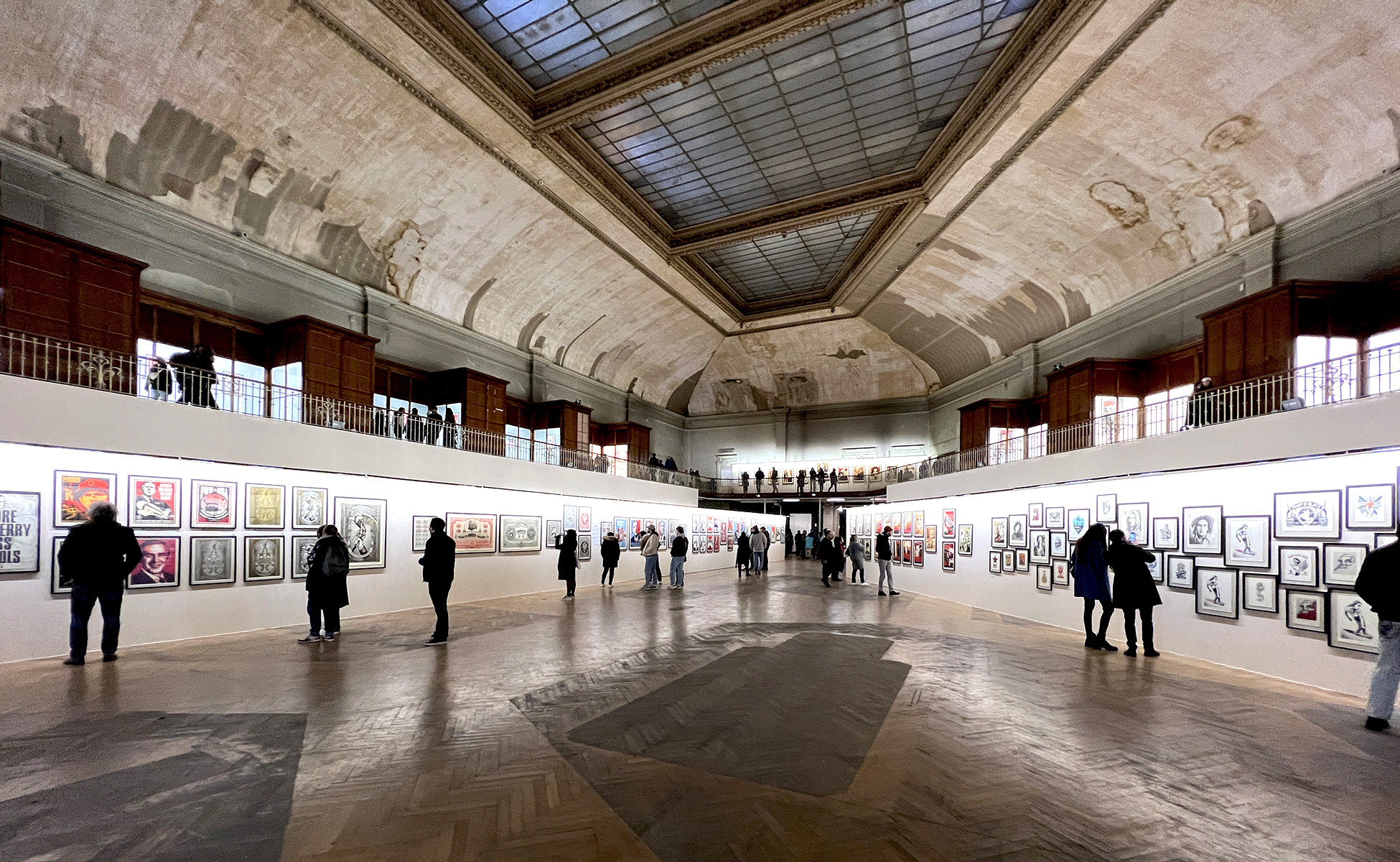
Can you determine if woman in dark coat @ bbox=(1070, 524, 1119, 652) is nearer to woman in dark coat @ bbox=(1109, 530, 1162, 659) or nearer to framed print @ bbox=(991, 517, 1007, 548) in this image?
woman in dark coat @ bbox=(1109, 530, 1162, 659)

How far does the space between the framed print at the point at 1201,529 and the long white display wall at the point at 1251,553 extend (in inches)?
0.6

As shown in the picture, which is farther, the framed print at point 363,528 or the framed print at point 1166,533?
the framed print at point 363,528

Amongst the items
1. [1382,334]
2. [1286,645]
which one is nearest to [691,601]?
[1286,645]

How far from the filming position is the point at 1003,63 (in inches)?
542

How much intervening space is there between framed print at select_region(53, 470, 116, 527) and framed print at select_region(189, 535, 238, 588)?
1.35m

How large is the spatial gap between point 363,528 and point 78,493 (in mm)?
4509

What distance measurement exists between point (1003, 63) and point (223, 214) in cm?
1712

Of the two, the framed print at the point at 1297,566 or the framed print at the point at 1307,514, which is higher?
the framed print at the point at 1307,514

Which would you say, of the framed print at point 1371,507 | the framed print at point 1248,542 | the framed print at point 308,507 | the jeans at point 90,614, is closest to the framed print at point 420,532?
the framed print at point 308,507

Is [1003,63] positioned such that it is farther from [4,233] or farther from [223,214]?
[4,233]

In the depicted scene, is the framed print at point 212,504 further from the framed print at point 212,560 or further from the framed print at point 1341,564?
the framed print at point 1341,564

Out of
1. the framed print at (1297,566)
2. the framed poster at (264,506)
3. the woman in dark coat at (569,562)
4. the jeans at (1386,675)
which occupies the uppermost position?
the framed poster at (264,506)

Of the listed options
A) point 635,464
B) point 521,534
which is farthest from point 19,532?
point 635,464

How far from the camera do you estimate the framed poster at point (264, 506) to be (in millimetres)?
10773
